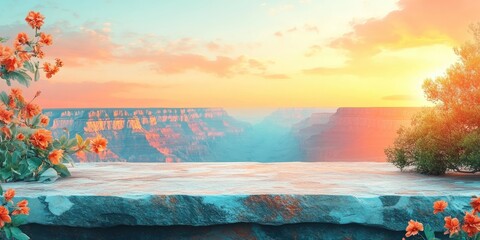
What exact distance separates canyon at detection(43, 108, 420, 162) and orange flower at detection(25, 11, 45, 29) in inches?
1470

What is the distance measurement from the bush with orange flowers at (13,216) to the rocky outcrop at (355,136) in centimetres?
5251

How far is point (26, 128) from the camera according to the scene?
15.6ft

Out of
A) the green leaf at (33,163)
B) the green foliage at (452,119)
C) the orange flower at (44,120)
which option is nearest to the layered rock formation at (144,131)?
the orange flower at (44,120)

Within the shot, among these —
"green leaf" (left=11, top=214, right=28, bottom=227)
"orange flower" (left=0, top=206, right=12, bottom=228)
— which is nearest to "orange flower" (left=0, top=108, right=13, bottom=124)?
"green leaf" (left=11, top=214, right=28, bottom=227)

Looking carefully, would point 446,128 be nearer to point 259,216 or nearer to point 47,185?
point 259,216

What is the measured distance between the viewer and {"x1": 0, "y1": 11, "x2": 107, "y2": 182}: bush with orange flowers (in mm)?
4426

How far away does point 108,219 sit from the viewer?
12.2ft

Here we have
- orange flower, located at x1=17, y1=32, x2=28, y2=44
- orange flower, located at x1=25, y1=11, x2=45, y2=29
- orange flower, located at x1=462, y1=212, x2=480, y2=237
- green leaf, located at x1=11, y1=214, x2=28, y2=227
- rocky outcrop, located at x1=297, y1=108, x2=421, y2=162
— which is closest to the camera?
orange flower, located at x1=462, y1=212, x2=480, y2=237

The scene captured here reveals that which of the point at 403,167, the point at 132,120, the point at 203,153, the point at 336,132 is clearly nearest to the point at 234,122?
the point at 203,153

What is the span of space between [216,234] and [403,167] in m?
2.37

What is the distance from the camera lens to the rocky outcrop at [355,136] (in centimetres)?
5994

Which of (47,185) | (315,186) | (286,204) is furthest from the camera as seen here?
(47,185)

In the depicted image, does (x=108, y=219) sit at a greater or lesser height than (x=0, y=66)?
lesser

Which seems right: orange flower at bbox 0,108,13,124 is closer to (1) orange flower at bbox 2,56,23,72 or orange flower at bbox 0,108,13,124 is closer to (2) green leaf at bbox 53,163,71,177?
(1) orange flower at bbox 2,56,23,72
